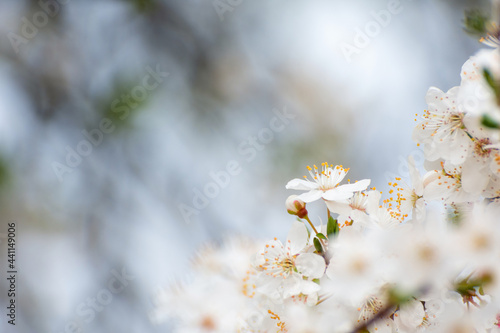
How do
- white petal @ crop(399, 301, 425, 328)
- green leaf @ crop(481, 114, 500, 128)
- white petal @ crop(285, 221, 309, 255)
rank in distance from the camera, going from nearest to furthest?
green leaf @ crop(481, 114, 500, 128)
white petal @ crop(399, 301, 425, 328)
white petal @ crop(285, 221, 309, 255)

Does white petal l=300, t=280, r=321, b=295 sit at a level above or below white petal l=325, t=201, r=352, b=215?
below

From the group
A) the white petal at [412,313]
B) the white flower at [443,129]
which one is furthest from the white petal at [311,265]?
the white flower at [443,129]

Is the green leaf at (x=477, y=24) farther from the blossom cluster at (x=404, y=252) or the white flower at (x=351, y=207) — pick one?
the white flower at (x=351, y=207)

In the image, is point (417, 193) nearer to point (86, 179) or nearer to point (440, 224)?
point (440, 224)

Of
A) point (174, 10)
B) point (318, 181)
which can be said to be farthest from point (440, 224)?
point (174, 10)

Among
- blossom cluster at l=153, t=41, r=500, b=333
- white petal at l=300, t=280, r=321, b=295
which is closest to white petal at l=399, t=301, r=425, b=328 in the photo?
blossom cluster at l=153, t=41, r=500, b=333

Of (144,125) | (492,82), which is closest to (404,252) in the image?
(492,82)

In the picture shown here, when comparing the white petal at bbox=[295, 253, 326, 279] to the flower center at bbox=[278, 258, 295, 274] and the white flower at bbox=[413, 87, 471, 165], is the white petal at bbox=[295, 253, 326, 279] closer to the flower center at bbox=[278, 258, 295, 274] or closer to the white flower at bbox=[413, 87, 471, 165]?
the flower center at bbox=[278, 258, 295, 274]

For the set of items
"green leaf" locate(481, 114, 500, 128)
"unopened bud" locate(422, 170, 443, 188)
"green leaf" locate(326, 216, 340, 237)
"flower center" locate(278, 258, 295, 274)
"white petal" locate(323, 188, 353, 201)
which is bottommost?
"flower center" locate(278, 258, 295, 274)
